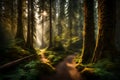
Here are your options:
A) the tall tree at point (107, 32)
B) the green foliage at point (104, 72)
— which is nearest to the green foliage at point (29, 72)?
the green foliage at point (104, 72)

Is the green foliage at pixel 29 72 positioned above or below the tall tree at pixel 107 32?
below

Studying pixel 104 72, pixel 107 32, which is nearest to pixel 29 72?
pixel 104 72

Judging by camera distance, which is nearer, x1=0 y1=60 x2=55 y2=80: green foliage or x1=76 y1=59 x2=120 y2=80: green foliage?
x1=0 y1=60 x2=55 y2=80: green foliage

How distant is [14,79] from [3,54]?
4192mm

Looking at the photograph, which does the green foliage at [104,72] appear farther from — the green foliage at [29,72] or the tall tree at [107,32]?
the green foliage at [29,72]

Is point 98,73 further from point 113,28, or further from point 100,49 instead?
point 113,28

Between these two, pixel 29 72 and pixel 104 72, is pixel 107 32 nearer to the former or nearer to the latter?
pixel 104 72

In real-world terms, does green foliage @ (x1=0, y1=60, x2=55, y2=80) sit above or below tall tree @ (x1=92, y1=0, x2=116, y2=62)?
below

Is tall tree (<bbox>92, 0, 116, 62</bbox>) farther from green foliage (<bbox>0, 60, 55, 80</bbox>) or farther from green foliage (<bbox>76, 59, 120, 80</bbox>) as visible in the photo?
green foliage (<bbox>0, 60, 55, 80</bbox>)

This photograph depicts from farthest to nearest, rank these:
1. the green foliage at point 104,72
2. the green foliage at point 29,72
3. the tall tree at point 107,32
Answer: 1. the tall tree at point 107,32
2. the green foliage at point 104,72
3. the green foliage at point 29,72

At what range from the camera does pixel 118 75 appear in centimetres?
756

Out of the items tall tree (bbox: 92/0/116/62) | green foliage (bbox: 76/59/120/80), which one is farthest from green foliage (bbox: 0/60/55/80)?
tall tree (bbox: 92/0/116/62)

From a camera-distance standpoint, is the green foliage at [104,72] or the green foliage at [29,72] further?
the green foliage at [104,72]

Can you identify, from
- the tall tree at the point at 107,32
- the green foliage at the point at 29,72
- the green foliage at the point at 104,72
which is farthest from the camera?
the tall tree at the point at 107,32
